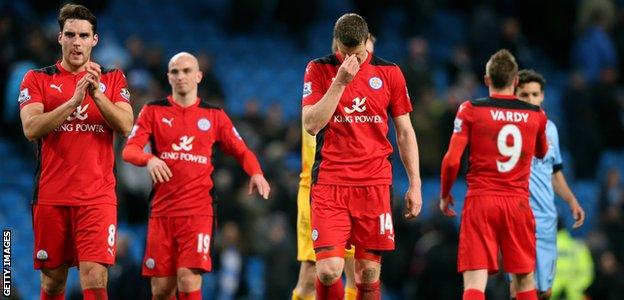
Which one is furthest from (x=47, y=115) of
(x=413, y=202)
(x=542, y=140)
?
(x=542, y=140)

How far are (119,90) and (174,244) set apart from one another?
1.59 meters

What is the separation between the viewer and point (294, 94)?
21.4 m

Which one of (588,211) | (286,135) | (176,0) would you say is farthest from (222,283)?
(176,0)

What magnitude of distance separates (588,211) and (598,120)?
1674mm

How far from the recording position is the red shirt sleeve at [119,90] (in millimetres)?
9570

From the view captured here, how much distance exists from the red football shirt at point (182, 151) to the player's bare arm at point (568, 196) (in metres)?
3.10

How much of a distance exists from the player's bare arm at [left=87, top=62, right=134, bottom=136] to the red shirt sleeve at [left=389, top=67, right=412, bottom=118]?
204 centimetres

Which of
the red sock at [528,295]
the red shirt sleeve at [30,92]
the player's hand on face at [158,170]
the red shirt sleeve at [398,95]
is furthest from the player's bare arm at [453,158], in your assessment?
the red shirt sleeve at [30,92]

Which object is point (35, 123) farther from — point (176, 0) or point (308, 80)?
point (176, 0)

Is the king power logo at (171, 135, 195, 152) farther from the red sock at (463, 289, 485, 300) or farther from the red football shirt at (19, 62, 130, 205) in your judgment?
the red sock at (463, 289, 485, 300)

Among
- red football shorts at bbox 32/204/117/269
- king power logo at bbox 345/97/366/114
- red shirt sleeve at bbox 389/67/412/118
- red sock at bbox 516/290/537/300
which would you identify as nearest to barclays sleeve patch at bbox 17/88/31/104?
red football shorts at bbox 32/204/117/269

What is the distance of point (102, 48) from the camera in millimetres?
19094

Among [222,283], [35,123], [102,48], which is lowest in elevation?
[222,283]

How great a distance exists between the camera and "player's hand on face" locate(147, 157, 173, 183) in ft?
32.0
